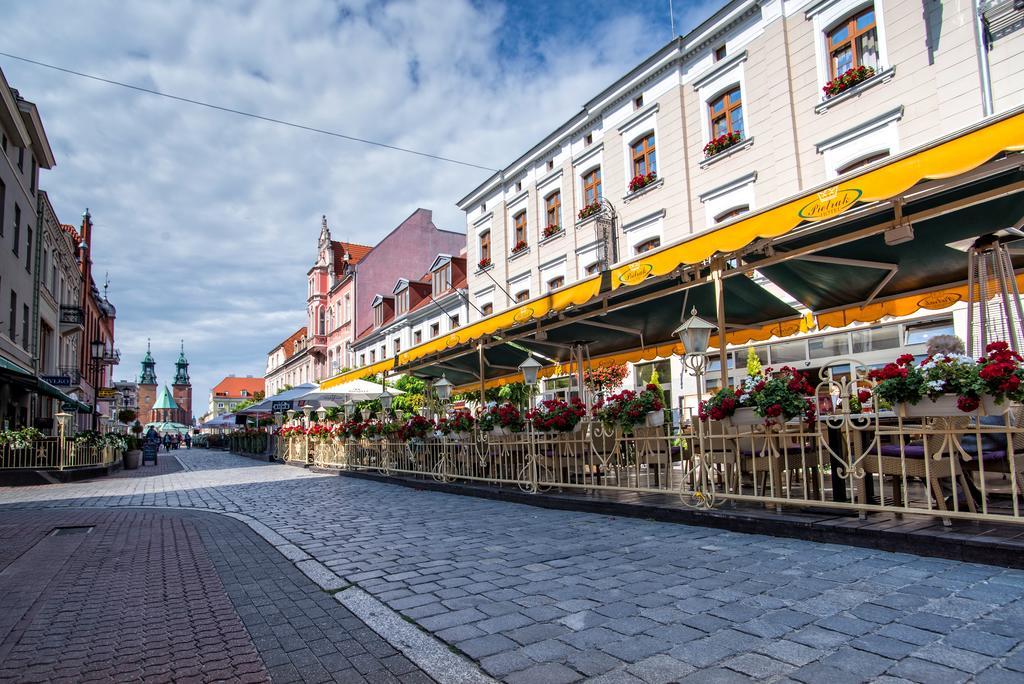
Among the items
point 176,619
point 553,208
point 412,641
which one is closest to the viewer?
point 412,641

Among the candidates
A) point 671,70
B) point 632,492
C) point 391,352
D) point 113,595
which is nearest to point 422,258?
point 391,352

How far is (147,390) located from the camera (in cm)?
12888

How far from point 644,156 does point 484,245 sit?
1021 cm

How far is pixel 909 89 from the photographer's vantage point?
12.9 m

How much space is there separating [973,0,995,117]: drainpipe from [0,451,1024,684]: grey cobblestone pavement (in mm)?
10645

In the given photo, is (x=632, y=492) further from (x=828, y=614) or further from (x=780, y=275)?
(x=828, y=614)

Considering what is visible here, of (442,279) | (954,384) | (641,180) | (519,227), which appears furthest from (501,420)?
(442,279)

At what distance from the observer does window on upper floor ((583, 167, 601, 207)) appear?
21.6 metres

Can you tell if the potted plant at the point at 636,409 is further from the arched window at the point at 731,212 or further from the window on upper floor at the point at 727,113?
the window on upper floor at the point at 727,113

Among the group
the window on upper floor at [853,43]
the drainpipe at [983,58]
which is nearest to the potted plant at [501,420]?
the drainpipe at [983,58]

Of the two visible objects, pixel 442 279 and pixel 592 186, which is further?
pixel 442 279

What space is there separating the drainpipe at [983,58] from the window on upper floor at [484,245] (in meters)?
18.7

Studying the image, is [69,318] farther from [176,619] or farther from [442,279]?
[176,619]

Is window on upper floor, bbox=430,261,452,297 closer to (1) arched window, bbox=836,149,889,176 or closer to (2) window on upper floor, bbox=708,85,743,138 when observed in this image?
(2) window on upper floor, bbox=708,85,743,138
